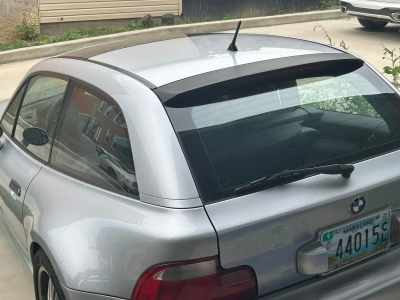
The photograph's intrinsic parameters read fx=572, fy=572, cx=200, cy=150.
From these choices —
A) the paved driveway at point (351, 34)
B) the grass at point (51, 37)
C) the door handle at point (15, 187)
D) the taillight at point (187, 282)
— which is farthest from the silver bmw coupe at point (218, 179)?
the grass at point (51, 37)

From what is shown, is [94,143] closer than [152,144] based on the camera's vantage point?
No

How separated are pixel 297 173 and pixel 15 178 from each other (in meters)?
1.62

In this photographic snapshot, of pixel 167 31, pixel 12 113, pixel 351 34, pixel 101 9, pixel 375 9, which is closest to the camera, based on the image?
pixel 12 113

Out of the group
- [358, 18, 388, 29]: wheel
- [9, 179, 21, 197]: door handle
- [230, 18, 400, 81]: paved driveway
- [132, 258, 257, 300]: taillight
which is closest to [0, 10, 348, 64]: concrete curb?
[230, 18, 400, 81]: paved driveway

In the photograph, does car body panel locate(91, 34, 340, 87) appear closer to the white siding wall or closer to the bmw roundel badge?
the bmw roundel badge

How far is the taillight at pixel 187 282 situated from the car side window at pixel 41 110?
3.65 feet

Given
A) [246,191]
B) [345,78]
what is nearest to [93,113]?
[246,191]

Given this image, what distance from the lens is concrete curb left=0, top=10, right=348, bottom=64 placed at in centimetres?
1010

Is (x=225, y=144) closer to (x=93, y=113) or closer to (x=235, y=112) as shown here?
(x=235, y=112)

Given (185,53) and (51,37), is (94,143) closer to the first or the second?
(185,53)

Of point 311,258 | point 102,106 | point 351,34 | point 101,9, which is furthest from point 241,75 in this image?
point 351,34

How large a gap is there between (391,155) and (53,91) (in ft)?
5.78

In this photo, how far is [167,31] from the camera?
39.0 ft

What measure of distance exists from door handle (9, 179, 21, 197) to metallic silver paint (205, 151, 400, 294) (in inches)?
53.1
